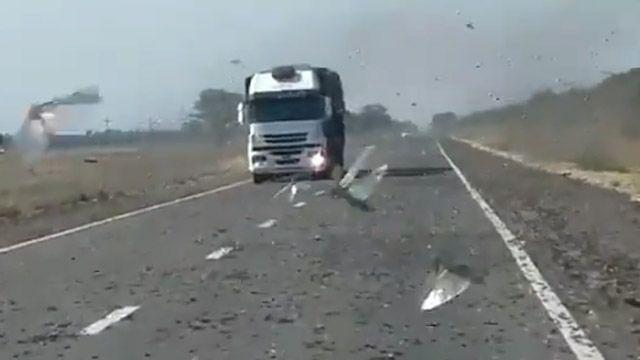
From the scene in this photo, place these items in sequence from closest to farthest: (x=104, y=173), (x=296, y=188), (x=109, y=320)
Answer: (x=109, y=320)
(x=296, y=188)
(x=104, y=173)

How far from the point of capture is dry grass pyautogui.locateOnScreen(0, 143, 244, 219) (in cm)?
4860

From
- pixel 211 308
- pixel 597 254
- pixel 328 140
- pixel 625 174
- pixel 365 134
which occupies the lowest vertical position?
pixel 365 134

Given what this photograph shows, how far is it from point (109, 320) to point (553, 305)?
4.62 metres

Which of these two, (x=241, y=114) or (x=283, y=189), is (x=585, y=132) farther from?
(x=283, y=189)

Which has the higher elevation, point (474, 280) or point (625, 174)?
point (474, 280)

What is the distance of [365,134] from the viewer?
152 metres

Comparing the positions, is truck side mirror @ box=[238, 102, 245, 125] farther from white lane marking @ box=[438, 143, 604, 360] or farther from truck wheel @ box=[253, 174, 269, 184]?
white lane marking @ box=[438, 143, 604, 360]

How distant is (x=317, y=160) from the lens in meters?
50.3

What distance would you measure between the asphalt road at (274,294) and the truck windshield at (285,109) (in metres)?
18.0

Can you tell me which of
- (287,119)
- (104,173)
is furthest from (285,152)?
(104,173)

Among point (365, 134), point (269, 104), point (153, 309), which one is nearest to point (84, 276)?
point (153, 309)

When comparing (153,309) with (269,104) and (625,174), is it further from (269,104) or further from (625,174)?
(625,174)

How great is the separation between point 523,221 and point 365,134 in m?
121

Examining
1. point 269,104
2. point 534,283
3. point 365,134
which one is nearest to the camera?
point 534,283
